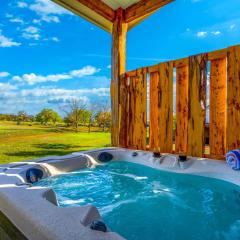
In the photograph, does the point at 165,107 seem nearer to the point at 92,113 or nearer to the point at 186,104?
the point at 186,104

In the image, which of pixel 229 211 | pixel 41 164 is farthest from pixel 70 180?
pixel 229 211

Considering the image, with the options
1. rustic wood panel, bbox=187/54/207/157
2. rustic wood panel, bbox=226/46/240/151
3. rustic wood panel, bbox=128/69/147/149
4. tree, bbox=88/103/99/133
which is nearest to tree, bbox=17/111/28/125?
tree, bbox=88/103/99/133

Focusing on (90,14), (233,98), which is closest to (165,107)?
(233,98)

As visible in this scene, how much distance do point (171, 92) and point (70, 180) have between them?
1.69 m

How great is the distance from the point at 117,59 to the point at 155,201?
257 cm

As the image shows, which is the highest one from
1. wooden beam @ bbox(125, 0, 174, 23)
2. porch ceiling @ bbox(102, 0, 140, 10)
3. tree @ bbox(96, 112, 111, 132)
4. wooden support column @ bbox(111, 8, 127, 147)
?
porch ceiling @ bbox(102, 0, 140, 10)

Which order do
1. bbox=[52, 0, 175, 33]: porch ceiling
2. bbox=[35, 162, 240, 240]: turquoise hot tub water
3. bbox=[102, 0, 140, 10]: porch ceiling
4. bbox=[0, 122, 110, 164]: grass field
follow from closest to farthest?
1. bbox=[35, 162, 240, 240]: turquoise hot tub water
2. bbox=[52, 0, 175, 33]: porch ceiling
3. bbox=[102, 0, 140, 10]: porch ceiling
4. bbox=[0, 122, 110, 164]: grass field

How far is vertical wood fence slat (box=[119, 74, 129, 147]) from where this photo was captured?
12.2 feet

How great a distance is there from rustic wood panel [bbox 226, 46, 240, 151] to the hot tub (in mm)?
298

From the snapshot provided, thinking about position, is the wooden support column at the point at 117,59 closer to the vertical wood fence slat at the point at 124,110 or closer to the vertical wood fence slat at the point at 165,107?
the vertical wood fence slat at the point at 124,110

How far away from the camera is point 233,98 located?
2.49 m

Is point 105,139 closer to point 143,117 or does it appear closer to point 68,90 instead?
point 68,90

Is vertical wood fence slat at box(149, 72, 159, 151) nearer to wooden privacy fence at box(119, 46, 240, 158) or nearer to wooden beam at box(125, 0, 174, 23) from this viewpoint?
wooden privacy fence at box(119, 46, 240, 158)

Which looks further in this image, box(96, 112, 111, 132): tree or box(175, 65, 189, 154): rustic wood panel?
box(96, 112, 111, 132): tree
